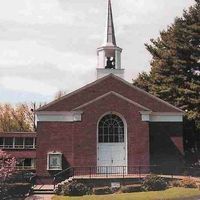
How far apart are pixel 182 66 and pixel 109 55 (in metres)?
9.72

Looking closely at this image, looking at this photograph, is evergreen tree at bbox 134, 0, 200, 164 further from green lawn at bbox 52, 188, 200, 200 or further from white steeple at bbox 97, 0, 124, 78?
green lawn at bbox 52, 188, 200, 200

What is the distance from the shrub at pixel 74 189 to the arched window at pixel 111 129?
7.27 metres

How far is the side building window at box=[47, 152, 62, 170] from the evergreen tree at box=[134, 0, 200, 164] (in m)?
14.7

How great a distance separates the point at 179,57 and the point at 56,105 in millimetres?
16839

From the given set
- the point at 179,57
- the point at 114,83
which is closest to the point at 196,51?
the point at 179,57

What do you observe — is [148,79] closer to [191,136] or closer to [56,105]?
[191,136]

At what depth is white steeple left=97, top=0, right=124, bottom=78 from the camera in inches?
1618

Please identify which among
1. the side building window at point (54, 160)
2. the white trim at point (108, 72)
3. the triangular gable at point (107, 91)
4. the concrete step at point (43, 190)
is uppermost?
the white trim at point (108, 72)

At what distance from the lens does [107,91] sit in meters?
38.7

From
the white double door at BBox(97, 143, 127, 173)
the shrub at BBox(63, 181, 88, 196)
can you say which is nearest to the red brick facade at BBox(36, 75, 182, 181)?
the white double door at BBox(97, 143, 127, 173)

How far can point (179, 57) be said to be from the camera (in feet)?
159

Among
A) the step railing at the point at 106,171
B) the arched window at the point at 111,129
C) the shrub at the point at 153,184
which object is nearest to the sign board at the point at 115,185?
the shrub at the point at 153,184

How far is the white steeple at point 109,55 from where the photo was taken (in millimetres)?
41097

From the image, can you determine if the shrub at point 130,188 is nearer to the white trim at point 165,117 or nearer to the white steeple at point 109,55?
the white trim at point 165,117
